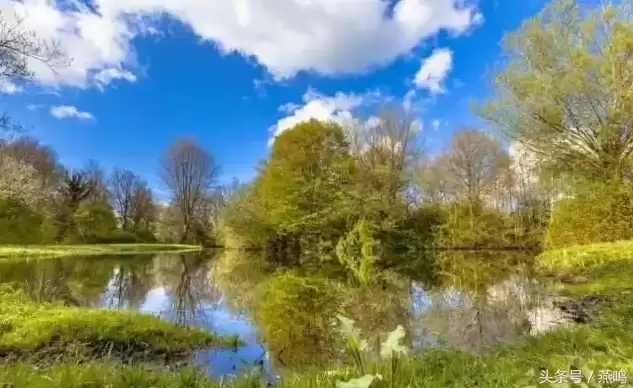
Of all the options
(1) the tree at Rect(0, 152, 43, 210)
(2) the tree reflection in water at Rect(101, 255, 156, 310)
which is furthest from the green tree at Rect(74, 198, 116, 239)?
(2) the tree reflection in water at Rect(101, 255, 156, 310)

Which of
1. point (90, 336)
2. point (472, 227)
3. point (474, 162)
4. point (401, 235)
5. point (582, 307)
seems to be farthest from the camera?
point (474, 162)

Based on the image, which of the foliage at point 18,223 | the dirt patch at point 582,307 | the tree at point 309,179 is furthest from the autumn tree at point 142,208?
the dirt patch at point 582,307

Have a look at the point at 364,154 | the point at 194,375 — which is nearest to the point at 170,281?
the point at 194,375

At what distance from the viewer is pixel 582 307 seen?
300 inches

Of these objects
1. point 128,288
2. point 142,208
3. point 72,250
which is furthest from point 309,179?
point 142,208

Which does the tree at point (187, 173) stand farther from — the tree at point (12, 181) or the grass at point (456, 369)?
the grass at point (456, 369)

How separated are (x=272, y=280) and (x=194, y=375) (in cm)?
1199

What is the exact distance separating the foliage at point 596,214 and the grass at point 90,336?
14.4 meters

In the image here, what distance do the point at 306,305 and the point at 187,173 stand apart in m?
42.8

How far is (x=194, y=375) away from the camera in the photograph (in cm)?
384

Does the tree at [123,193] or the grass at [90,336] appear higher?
the tree at [123,193]

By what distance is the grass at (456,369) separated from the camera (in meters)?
3.12

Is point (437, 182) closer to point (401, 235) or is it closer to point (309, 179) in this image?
point (401, 235)

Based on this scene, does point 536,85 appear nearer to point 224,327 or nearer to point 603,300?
point 603,300
